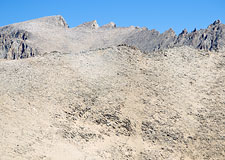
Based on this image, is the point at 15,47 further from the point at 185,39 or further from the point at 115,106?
the point at 115,106

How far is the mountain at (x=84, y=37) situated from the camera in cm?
7100

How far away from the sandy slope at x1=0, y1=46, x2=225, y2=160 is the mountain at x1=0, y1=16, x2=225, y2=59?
46.8m

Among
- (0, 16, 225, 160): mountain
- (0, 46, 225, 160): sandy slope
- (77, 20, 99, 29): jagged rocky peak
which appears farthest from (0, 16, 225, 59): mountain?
(0, 46, 225, 160): sandy slope

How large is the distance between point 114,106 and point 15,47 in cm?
7227

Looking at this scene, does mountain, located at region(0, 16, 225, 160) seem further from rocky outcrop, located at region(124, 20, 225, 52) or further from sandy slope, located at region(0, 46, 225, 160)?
rocky outcrop, located at region(124, 20, 225, 52)

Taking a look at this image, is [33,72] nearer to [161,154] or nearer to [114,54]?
[114,54]

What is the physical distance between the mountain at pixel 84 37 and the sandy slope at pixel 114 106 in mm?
46790

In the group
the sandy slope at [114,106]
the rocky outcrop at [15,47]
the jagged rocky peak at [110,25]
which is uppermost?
the jagged rocky peak at [110,25]

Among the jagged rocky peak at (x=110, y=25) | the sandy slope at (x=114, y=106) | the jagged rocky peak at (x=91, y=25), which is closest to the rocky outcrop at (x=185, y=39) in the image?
the jagged rocky peak at (x=110, y=25)

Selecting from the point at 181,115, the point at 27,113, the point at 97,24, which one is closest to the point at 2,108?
the point at 27,113

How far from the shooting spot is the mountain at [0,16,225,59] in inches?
2795

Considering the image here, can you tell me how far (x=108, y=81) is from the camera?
19.2 meters

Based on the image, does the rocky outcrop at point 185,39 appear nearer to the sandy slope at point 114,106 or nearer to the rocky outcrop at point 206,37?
the rocky outcrop at point 206,37

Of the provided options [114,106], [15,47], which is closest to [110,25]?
[15,47]
